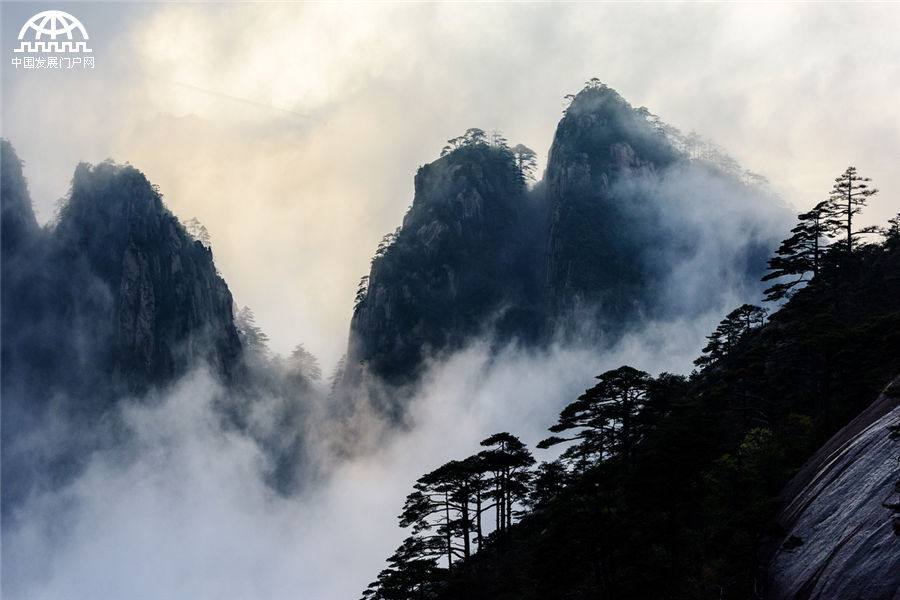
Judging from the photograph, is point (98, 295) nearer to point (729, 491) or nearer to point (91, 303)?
point (91, 303)

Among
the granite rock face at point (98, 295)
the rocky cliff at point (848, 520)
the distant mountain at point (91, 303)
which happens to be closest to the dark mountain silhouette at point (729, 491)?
the rocky cliff at point (848, 520)

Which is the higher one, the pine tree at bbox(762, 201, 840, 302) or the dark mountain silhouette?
the pine tree at bbox(762, 201, 840, 302)

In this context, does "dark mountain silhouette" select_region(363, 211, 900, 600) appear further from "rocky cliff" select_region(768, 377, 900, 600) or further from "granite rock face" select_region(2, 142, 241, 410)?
"granite rock face" select_region(2, 142, 241, 410)

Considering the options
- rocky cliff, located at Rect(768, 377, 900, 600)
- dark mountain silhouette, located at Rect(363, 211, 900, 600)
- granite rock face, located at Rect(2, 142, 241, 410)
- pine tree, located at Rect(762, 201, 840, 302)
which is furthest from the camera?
granite rock face, located at Rect(2, 142, 241, 410)

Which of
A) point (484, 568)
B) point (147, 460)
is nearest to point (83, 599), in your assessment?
point (147, 460)

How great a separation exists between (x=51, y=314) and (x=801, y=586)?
19807cm

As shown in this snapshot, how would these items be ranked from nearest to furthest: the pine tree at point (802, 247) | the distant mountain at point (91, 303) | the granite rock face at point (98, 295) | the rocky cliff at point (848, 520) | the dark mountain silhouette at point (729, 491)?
the rocky cliff at point (848, 520) → the dark mountain silhouette at point (729, 491) → the pine tree at point (802, 247) → the distant mountain at point (91, 303) → the granite rock face at point (98, 295)

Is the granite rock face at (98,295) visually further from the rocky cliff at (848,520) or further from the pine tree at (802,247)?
the rocky cliff at (848,520)

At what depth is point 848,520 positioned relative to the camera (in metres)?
35.5

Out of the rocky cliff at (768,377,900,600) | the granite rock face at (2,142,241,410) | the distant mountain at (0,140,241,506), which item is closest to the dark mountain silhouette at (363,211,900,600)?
the rocky cliff at (768,377,900,600)

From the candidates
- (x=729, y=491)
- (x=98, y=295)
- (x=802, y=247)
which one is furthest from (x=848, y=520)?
(x=98, y=295)

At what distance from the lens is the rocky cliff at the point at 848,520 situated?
102ft

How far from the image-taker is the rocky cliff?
1222 inches

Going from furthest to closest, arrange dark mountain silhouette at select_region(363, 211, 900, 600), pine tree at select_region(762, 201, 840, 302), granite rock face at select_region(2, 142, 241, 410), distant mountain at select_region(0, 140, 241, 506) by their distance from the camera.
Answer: granite rock face at select_region(2, 142, 241, 410) < distant mountain at select_region(0, 140, 241, 506) < pine tree at select_region(762, 201, 840, 302) < dark mountain silhouette at select_region(363, 211, 900, 600)
